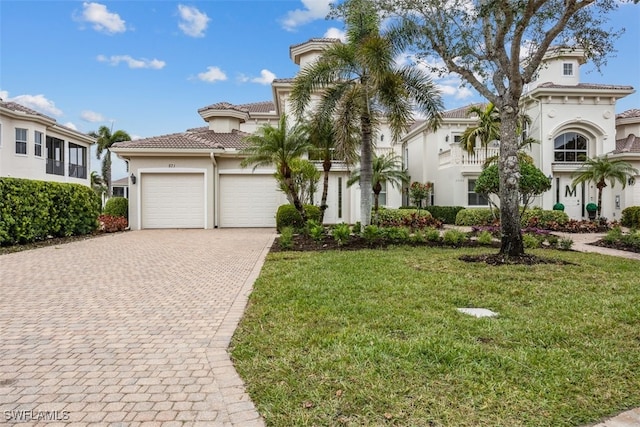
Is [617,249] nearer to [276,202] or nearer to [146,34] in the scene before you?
[276,202]

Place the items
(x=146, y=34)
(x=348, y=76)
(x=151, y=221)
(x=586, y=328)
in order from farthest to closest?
(x=151, y=221) → (x=146, y=34) → (x=348, y=76) → (x=586, y=328)

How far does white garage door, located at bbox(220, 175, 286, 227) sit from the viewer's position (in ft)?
64.8

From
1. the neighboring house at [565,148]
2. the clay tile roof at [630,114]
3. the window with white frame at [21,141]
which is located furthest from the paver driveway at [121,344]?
the clay tile roof at [630,114]

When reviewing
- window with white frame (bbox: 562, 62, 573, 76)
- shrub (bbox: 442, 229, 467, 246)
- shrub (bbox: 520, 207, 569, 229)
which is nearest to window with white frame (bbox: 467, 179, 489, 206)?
shrub (bbox: 520, 207, 569, 229)

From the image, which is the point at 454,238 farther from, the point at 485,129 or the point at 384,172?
the point at 485,129

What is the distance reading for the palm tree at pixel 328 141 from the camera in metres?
12.4

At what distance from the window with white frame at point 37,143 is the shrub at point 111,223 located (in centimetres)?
1050

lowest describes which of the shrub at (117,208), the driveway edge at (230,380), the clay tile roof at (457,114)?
the driveway edge at (230,380)

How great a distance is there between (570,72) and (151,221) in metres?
25.1

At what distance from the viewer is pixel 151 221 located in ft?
61.9

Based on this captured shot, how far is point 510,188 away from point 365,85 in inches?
213

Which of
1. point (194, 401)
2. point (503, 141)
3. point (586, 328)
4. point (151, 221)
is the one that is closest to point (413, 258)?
point (503, 141)

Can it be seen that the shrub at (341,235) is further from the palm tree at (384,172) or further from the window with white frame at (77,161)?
the window with white frame at (77,161)

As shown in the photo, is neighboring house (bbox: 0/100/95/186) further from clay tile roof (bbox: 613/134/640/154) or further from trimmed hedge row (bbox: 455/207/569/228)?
clay tile roof (bbox: 613/134/640/154)
